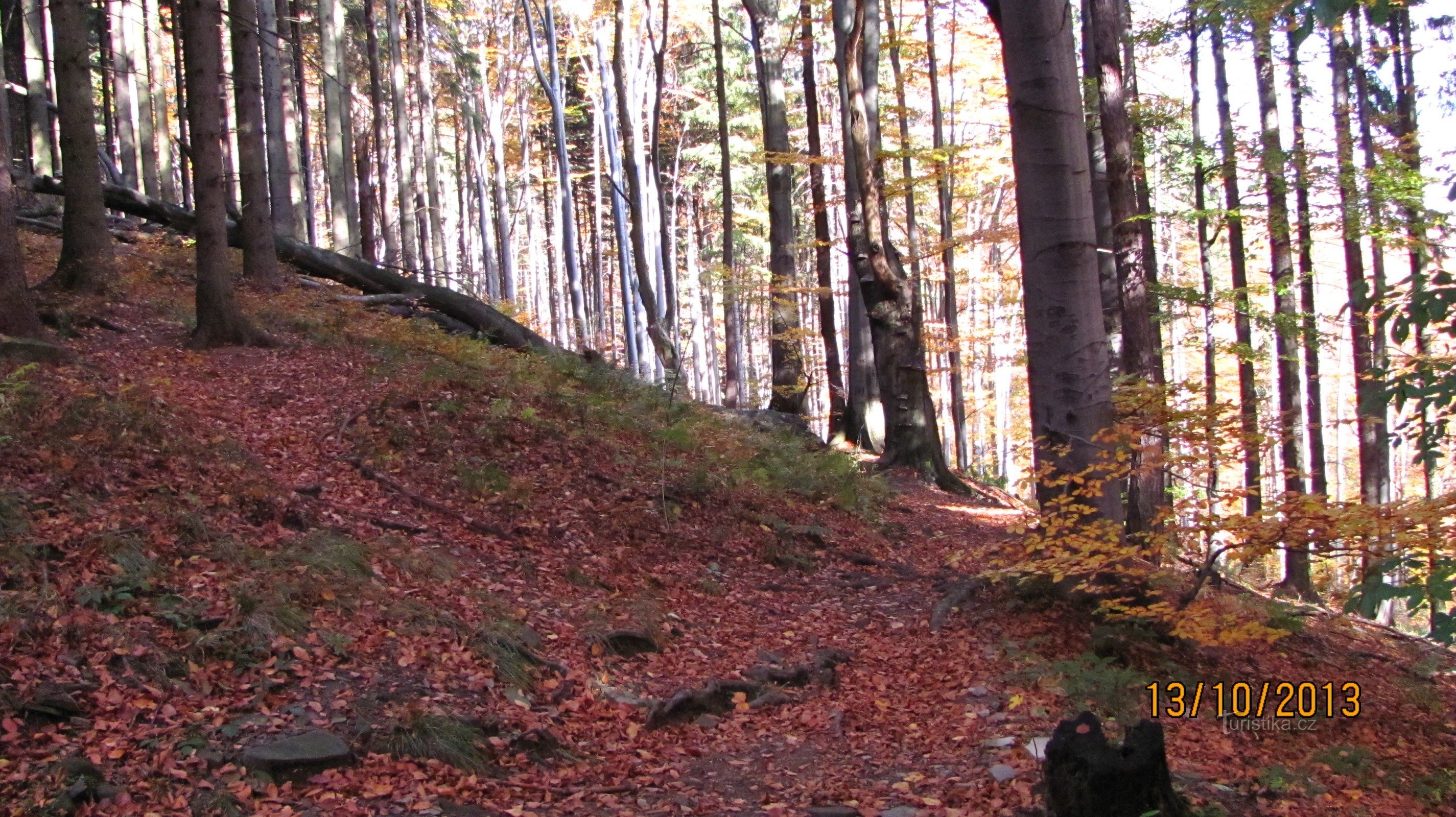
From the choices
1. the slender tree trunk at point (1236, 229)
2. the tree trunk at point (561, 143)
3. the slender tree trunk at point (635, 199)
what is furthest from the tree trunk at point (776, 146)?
the slender tree trunk at point (1236, 229)

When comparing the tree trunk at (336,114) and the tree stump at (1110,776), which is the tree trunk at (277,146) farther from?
the tree stump at (1110,776)

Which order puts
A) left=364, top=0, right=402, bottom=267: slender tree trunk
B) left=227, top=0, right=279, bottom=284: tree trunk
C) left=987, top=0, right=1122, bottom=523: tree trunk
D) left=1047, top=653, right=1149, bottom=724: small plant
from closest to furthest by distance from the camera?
left=1047, top=653, right=1149, bottom=724: small plant → left=987, top=0, right=1122, bottom=523: tree trunk → left=227, top=0, right=279, bottom=284: tree trunk → left=364, top=0, right=402, bottom=267: slender tree trunk

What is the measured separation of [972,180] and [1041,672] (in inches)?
787

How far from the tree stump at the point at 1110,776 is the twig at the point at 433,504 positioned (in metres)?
5.02

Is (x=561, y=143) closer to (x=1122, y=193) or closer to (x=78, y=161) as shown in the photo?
(x=78, y=161)

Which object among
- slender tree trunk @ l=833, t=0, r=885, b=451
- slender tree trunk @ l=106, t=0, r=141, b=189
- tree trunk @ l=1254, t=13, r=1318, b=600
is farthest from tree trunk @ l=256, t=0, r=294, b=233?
tree trunk @ l=1254, t=13, r=1318, b=600

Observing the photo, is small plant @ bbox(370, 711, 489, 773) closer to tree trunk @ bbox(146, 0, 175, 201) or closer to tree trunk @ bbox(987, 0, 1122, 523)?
tree trunk @ bbox(987, 0, 1122, 523)

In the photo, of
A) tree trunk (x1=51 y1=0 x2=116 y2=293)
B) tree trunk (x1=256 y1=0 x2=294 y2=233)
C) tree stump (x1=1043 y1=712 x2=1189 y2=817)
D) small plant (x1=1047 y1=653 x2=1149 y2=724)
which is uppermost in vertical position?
tree trunk (x1=256 y1=0 x2=294 y2=233)

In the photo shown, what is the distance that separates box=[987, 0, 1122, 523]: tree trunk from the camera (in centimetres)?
577

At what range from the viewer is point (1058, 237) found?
587cm

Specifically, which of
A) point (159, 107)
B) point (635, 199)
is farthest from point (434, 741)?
point (159, 107)

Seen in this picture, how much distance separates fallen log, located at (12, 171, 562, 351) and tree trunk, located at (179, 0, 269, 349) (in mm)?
4168

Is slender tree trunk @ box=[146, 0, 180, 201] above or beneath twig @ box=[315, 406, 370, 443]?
above

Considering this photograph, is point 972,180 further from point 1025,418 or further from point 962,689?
point 962,689
